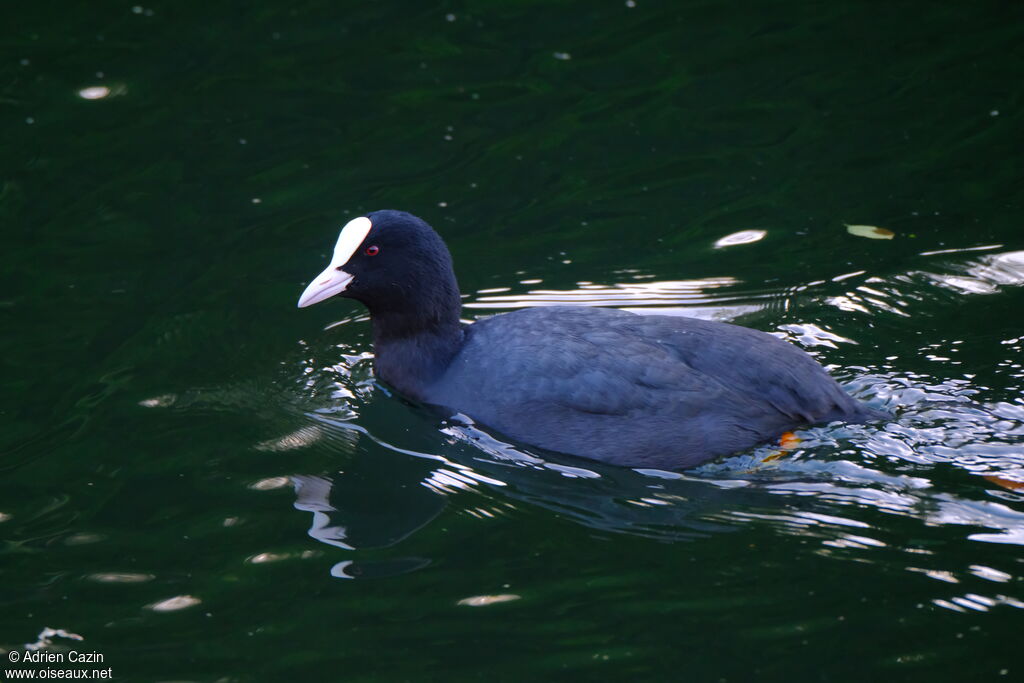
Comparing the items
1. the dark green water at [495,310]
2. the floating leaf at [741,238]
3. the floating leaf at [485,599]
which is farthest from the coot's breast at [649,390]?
the floating leaf at [741,238]

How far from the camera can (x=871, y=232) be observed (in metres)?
6.46

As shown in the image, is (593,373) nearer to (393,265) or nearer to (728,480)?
(728,480)

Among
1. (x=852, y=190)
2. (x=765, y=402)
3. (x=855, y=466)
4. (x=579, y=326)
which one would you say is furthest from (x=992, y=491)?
(x=852, y=190)

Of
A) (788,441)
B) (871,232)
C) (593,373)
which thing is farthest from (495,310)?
(871,232)

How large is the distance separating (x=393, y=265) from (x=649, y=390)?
1342mm

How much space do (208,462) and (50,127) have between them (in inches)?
154

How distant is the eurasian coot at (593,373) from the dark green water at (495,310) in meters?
0.13

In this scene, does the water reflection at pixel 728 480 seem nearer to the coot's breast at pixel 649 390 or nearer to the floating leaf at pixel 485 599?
the coot's breast at pixel 649 390

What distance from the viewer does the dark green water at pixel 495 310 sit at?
3.78 meters

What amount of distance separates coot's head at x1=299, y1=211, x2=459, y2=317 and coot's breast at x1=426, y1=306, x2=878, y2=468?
489mm

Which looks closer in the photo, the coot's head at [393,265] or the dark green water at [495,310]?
the dark green water at [495,310]

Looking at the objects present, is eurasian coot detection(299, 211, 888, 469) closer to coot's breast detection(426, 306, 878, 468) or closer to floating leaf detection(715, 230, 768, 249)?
coot's breast detection(426, 306, 878, 468)

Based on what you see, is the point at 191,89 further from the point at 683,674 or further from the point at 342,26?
the point at 683,674

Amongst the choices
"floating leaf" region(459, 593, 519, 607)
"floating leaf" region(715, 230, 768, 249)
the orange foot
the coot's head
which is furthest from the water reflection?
"floating leaf" region(715, 230, 768, 249)
